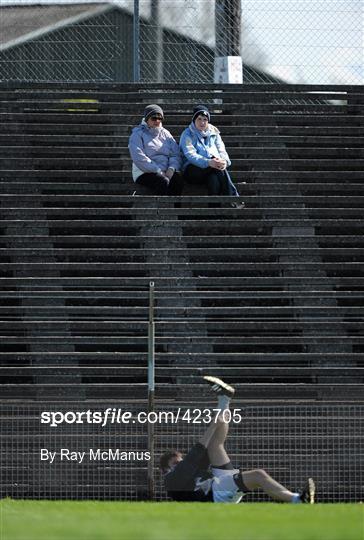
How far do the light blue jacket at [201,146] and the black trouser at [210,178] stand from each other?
0.08 meters

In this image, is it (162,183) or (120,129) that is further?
(120,129)

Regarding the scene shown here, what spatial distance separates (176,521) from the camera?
1037 cm

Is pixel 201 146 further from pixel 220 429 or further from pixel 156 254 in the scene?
pixel 220 429

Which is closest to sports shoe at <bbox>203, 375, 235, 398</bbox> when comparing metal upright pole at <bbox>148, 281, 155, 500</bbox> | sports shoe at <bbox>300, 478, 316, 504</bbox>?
metal upright pole at <bbox>148, 281, 155, 500</bbox>

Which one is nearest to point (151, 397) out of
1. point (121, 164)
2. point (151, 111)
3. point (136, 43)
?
point (151, 111)

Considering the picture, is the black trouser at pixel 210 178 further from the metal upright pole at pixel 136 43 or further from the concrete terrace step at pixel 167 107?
the metal upright pole at pixel 136 43

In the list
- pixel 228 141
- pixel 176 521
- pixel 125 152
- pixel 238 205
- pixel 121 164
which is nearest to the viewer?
pixel 176 521

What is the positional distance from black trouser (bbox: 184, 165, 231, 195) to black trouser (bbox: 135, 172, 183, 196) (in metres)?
0.12

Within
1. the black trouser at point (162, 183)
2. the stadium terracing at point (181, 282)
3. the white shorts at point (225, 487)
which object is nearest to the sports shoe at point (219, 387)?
the stadium terracing at point (181, 282)

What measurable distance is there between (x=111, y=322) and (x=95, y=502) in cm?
295

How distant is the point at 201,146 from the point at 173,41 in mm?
2046

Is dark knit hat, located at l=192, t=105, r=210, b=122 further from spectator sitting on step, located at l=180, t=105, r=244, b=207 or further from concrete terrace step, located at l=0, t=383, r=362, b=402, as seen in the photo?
concrete terrace step, located at l=0, t=383, r=362, b=402

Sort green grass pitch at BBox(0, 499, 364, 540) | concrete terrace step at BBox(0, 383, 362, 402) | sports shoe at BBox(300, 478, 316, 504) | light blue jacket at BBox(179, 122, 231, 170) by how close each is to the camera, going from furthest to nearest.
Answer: light blue jacket at BBox(179, 122, 231, 170), concrete terrace step at BBox(0, 383, 362, 402), sports shoe at BBox(300, 478, 316, 504), green grass pitch at BBox(0, 499, 364, 540)

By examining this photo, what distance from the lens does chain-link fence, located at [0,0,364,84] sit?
18125mm
